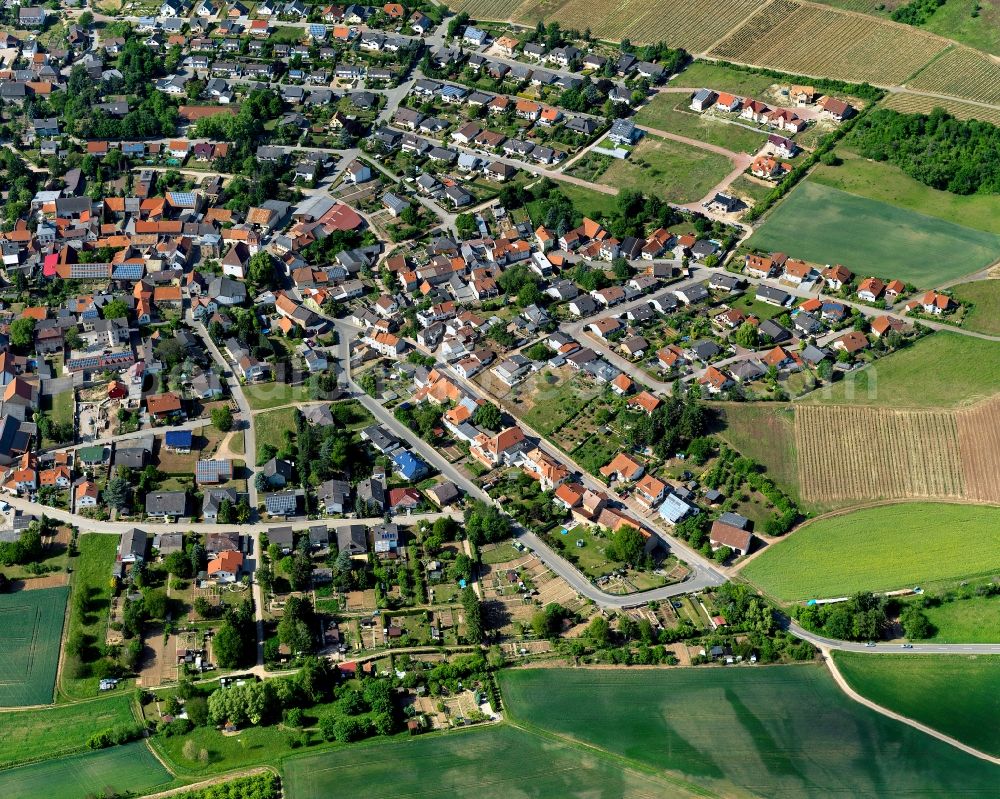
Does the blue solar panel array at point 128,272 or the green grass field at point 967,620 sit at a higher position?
the blue solar panel array at point 128,272

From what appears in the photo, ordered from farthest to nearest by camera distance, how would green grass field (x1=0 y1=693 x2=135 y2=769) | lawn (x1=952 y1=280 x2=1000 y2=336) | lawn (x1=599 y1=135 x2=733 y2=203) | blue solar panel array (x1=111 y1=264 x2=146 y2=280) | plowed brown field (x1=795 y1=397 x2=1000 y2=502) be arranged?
lawn (x1=599 y1=135 x2=733 y2=203) → blue solar panel array (x1=111 y1=264 x2=146 y2=280) → lawn (x1=952 y1=280 x2=1000 y2=336) → plowed brown field (x1=795 y1=397 x2=1000 y2=502) → green grass field (x1=0 y1=693 x2=135 y2=769)

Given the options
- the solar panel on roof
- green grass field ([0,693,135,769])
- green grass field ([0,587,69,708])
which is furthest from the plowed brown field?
the solar panel on roof

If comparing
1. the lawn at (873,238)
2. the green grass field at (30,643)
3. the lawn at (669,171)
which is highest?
the lawn at (669,171)

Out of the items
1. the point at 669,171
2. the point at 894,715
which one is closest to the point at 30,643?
the point at 894,715

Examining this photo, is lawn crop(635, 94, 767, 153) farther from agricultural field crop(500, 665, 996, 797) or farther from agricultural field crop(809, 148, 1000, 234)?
agricultural field crop(500, 665, 996, 797)

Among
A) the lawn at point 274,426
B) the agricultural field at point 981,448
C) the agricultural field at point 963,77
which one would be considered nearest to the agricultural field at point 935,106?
the agricultural field at point 963,77

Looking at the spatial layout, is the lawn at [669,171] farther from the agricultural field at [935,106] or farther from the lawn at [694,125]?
the agricultural field at [935,106]
